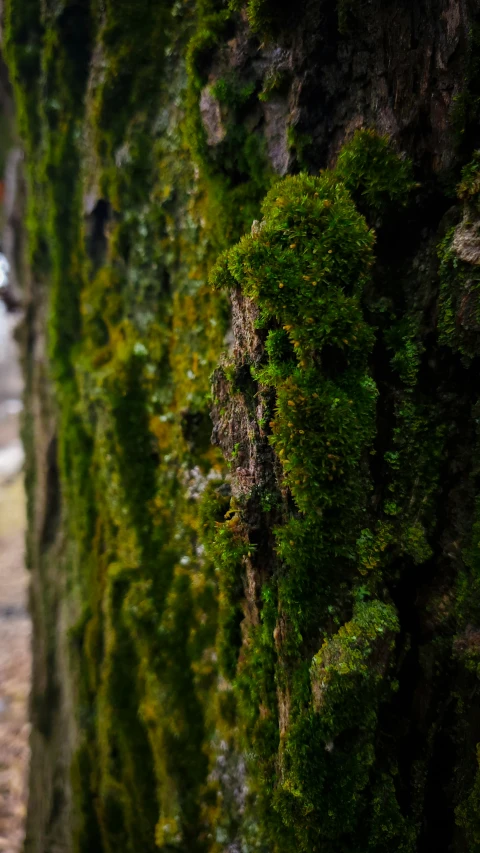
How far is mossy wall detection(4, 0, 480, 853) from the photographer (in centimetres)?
217

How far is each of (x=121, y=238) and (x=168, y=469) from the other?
Result: 6.92 ft

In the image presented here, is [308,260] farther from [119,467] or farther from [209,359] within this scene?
[119,467]

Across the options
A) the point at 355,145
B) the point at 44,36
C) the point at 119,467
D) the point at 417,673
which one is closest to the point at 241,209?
the point at 355,145

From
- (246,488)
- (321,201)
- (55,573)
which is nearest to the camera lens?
(321,201)

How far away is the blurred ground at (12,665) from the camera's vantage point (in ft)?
27.3

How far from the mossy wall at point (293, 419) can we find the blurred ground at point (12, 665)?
4.41 meters

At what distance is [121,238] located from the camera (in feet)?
13.6

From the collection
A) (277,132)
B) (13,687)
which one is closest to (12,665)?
(13,687)

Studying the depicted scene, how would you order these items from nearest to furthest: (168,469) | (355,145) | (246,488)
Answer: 1. (355,145)
2. (246,488)
3. (168,469)

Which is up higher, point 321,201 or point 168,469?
point 321,201

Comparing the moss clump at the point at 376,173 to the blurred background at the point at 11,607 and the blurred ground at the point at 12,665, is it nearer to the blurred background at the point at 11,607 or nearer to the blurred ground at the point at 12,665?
the blurred background at the point at 11,607

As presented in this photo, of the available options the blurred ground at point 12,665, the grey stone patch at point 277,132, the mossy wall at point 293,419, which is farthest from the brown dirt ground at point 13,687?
the grey stone patch at point 277,132

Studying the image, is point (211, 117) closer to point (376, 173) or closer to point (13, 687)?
point (376, 173)

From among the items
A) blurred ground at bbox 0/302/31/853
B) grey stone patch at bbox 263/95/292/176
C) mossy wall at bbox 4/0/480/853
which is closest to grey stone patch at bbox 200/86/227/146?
mossy wall at bbox 4/0/480/853
